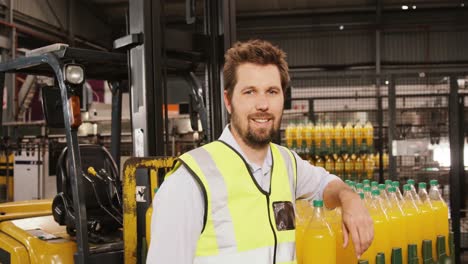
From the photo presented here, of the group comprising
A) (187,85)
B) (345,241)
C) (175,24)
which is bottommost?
(345,241)

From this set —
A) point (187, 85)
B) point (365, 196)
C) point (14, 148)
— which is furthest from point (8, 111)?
point (365, 196)

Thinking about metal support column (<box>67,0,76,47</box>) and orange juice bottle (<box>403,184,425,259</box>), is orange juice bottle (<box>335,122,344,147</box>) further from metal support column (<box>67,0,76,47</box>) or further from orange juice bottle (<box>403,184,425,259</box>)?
metal support column (<box>67,0,76,47</box>)

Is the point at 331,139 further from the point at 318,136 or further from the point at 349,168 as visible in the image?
the point at 349,168

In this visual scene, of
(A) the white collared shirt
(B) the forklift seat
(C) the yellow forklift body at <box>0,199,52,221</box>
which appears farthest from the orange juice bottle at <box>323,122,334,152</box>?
(A) the white collared shirt

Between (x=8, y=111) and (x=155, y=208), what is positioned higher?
(x=8, y=111)

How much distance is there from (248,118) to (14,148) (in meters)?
11.2

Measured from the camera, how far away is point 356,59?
61.4 feet

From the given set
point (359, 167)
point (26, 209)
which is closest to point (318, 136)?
point (359, 167)

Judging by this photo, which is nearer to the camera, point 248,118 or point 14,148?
point 248,118

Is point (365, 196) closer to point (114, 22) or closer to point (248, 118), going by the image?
point (248, 118)

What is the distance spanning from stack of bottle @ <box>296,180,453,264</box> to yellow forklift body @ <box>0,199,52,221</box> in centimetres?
293

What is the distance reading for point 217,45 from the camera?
4387 mm

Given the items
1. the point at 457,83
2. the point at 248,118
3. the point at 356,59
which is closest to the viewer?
the point at 248,118

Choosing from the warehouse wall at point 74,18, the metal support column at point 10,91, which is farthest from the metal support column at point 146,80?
the warehouse wall at point 74,18
